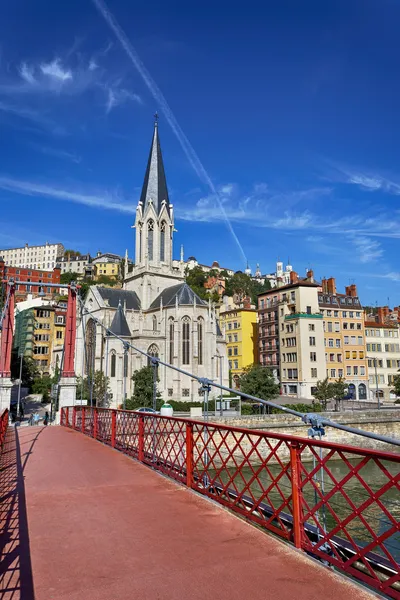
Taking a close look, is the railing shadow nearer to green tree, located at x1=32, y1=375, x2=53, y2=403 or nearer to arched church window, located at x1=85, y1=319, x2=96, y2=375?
arched church window, located at x1=85, y1=319, x2=96, y2=375

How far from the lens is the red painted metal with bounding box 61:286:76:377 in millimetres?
22344

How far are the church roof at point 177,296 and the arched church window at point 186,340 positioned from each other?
201 centimetres

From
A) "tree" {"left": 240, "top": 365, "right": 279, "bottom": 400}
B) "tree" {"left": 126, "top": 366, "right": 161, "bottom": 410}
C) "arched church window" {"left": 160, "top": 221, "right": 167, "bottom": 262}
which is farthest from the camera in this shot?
"arched church window" {"left": 160, "top": 221, "right": 167, "bottom": 262}

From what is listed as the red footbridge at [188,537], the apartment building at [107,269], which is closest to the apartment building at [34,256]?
the apartment building at [107,269]

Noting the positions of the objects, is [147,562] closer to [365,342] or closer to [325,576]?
[325,576]

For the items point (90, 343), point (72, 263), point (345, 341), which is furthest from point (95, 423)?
point (72, 263)

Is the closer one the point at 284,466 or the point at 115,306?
the point at 284,466

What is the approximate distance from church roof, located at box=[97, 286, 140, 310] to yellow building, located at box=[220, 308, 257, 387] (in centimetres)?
1461

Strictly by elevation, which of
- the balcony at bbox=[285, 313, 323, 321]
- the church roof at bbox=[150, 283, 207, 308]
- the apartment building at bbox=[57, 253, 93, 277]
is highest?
the apartment building at bbox=[57, 253, 93, 277]

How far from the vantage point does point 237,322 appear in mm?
63031

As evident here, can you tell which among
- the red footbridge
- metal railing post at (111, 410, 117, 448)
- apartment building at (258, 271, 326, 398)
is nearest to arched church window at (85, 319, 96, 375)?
apartment building at (258, 271, 326, 398)

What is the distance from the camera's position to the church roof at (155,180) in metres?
57.0

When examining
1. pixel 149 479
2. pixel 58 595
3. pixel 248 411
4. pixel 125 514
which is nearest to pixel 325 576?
pixel 58 595

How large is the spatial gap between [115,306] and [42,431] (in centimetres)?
3346
